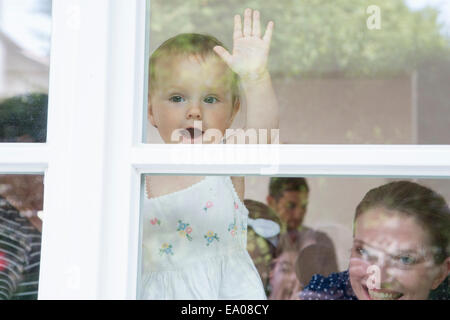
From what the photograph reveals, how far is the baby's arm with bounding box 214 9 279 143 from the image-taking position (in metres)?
1.26

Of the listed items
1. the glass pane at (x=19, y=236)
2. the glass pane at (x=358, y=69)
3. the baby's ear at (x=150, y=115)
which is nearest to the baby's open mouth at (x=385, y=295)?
the baby's ear at (x=150, y=115)

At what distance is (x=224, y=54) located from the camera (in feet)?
4.29

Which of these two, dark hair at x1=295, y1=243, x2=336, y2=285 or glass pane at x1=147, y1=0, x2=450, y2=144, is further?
glass pane at x1=147, y1=0, x2=450, y2=144

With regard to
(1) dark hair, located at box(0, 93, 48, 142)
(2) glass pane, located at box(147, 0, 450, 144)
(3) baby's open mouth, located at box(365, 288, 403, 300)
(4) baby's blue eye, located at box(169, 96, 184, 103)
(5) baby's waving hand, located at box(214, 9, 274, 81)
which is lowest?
(3) baby's open mouth, located at box(365, 288, 403, 300)

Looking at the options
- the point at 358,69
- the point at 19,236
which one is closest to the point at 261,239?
the point at 19,236

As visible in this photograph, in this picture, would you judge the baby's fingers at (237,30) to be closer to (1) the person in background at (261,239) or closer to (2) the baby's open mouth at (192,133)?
(2) the baby's open mouth at (192,133)

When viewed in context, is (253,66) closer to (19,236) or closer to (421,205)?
(421,205)

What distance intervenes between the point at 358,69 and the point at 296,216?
5.46 feet

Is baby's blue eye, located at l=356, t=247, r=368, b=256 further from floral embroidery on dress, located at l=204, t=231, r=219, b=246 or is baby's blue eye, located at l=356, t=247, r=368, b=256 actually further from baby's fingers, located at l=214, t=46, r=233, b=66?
baby's fingers, located at l=214, t=46, r=233, b=66

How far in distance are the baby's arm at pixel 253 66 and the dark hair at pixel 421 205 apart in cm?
29

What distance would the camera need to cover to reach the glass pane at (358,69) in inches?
95.7

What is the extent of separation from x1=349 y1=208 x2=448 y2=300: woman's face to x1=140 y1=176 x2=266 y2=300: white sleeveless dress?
23cm

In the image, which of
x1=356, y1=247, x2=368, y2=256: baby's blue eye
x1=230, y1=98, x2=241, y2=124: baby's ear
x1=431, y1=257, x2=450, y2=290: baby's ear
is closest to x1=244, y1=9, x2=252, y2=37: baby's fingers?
x1=230, y1=98, x2=241, y2=124: baby's ear
